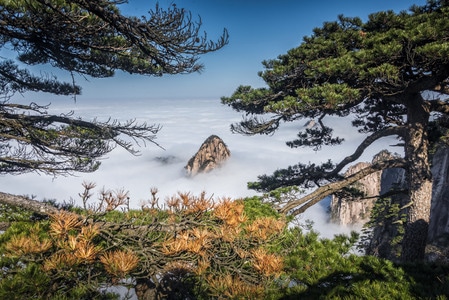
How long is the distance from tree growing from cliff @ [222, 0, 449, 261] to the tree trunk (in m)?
0.03

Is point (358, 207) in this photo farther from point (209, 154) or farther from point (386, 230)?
point (209, 154)

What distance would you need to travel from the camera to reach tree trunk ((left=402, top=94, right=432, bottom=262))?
25.8ft

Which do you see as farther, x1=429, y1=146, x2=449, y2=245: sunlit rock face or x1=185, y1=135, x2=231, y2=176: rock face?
x1=185, y1=135, x2=231, y2=176: rock face

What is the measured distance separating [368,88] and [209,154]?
4588 cm

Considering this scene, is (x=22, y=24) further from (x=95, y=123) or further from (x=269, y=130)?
(x=269, y=130)

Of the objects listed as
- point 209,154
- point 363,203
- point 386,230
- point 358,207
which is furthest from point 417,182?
point 209,154

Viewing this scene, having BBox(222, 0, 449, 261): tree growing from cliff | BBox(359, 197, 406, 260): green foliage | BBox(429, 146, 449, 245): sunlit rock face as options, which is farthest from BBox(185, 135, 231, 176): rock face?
BBox(222, 0, 449, 261): tree growing from cliff

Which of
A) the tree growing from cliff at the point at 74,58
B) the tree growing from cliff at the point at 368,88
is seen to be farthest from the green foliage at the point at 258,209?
the tree growing from cliff at the point at 74,58

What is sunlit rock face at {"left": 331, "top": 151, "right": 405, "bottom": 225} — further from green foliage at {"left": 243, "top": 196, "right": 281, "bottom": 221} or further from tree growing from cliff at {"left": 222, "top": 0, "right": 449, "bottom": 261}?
green foliage at {"left": 243, "top": 196, "right": 281, "bottom": 221}

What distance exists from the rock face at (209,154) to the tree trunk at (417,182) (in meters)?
41.9

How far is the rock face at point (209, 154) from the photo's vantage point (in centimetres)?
4991

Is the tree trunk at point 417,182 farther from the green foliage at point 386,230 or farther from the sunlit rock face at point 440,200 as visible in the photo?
the sunlit rock face at point 440,200

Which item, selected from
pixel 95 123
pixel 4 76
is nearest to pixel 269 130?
pixel 95 123

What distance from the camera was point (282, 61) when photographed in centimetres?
846
